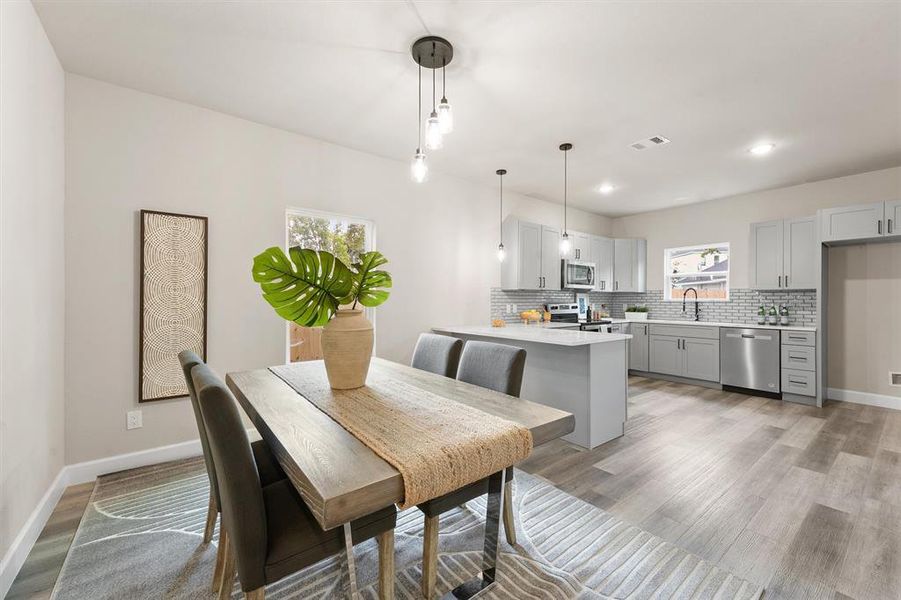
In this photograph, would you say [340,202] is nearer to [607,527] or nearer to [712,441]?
[607,527]

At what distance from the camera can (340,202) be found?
3.64 metres

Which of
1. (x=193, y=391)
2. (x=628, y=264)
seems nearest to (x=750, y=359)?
(x=628, y=264)

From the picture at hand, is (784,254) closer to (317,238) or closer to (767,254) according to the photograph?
(767,254)

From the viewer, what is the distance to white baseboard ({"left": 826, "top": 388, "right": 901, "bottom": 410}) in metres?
4.23

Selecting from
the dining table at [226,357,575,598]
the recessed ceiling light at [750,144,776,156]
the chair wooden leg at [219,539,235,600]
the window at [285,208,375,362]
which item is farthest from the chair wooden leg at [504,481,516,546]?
the recessed ceiling light at [750,144,776,156]

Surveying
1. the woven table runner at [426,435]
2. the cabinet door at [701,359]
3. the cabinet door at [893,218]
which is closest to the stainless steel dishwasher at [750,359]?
the cabinet door at [701,359]

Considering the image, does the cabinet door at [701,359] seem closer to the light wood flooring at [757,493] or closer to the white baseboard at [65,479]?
the light wood flooring at [757,493]

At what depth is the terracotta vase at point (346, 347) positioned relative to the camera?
1.65 meters

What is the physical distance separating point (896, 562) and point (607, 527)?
1261 millimetres

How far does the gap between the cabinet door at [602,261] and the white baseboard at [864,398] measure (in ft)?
9.51

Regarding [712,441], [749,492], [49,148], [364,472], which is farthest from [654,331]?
[49,148]

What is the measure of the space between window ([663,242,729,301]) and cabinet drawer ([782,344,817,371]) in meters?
1.19

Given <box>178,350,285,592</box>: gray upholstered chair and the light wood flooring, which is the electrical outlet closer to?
the light wood flooring

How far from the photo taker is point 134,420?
2.67m
